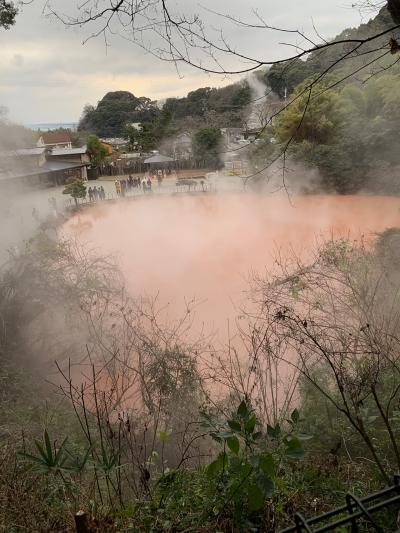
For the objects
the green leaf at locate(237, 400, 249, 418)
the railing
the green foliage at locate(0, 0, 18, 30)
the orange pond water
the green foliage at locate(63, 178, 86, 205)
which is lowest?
the orange pond water

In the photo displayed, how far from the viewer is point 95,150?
27.7 meters

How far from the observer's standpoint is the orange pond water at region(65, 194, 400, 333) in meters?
10.5

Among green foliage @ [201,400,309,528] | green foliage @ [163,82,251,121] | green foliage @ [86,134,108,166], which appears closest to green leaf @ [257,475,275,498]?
green foliage @ [201,400,309,528]

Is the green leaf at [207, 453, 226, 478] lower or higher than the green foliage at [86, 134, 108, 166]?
lower

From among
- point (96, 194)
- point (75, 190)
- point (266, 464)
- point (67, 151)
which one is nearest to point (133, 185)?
point (96, 194)

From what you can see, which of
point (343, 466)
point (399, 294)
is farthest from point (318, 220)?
point (343, 466)

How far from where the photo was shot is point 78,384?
20.5 feet

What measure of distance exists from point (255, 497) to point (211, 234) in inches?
520

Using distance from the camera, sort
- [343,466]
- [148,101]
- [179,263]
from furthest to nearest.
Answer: [148,101]
[179,263]
[343,466]

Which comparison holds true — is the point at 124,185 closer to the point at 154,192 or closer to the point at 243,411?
the point at 154,192

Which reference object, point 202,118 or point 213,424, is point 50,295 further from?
point 202,118

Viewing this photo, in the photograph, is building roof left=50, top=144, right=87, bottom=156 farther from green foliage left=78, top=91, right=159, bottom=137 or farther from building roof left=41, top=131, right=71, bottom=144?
green foliage left=78, top=91, right=159, bottom=137

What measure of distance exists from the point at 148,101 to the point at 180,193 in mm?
19911

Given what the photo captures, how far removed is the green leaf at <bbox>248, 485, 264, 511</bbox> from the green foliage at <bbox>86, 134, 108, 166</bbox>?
1109 inches
